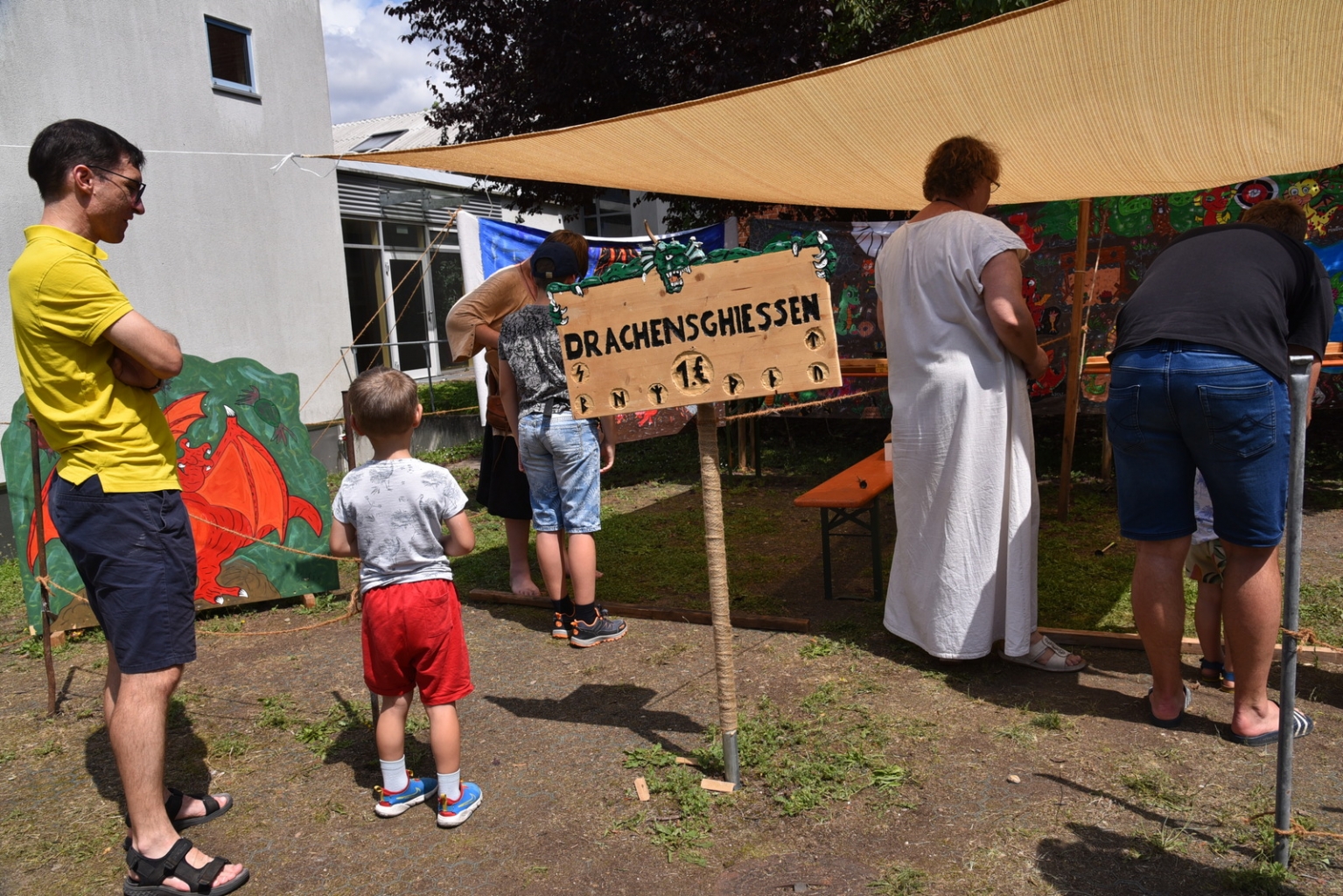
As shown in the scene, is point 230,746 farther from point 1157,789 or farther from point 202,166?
point 202,166

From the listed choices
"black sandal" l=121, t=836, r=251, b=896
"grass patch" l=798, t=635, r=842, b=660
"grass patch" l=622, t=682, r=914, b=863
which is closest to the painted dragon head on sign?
"grass patch" l=622, t=682, r=914, b=863

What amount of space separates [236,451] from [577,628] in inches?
86.4

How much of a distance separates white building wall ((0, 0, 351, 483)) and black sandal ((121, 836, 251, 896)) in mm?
6475

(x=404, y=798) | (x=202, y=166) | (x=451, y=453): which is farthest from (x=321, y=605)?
(x=202, y=166)

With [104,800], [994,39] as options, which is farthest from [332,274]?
[994,39]

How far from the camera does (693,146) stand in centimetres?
395

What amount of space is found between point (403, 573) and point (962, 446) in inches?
82.0

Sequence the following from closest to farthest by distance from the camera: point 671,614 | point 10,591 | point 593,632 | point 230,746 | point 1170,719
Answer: point 1170,719 → point 230,746 → point 593,632 → point 671,614 → point 10,591

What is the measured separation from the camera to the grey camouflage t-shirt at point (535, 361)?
4090mm

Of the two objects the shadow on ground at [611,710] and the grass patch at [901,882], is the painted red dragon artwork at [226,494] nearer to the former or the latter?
the shadow on ground at [611,710]

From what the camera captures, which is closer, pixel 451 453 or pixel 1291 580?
pixel 1291 580

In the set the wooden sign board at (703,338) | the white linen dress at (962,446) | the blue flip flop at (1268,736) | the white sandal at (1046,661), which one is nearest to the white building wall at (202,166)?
the wooden sign board at (703,338)

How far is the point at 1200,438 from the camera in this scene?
2.79m

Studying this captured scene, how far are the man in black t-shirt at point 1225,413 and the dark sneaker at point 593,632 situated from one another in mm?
2220
